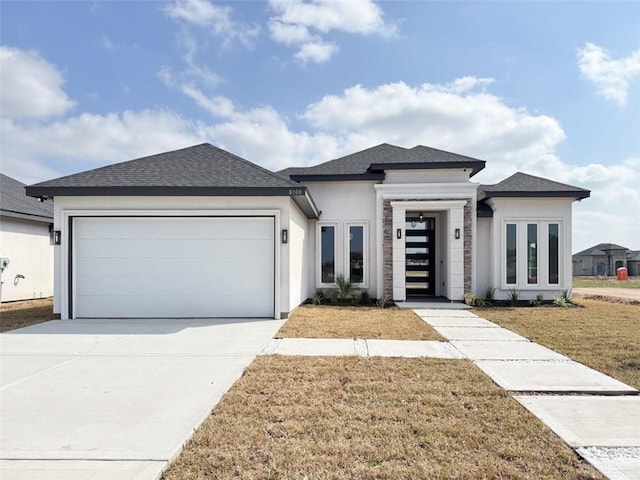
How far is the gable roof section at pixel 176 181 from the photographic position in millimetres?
8484

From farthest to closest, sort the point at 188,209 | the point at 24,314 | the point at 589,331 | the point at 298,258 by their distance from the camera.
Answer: the point at 298,258
the point at 24,314
the point at 188,209
the point at 589,331

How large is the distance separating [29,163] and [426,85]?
17.2 metres

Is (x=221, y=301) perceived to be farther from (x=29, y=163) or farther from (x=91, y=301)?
(x=29, y=163)

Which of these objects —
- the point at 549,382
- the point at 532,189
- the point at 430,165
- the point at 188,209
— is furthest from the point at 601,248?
the point at 188,209

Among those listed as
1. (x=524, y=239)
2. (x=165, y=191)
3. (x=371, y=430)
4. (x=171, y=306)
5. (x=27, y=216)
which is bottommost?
(x=371, y=430)

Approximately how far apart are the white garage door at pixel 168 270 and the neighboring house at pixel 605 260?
4163 cm

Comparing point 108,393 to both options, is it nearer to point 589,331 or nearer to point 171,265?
point 171,265

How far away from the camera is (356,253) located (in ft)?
41.1

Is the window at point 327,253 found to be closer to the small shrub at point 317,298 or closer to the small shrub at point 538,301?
the small shrub at point 317,298

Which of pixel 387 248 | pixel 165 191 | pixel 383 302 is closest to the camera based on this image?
pixel 165 191

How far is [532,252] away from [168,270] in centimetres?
1133

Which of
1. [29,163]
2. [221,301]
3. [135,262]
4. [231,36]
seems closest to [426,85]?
[231,36]

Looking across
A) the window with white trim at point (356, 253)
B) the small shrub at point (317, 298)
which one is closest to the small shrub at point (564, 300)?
the window with white trim at point (356, 253)

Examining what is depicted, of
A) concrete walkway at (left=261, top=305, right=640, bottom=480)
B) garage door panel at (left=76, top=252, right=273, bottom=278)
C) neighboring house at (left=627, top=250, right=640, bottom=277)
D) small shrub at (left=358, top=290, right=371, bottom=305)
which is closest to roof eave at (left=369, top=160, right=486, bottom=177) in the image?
small shrub at (left=358, top=290, right=371, bottom=305)
